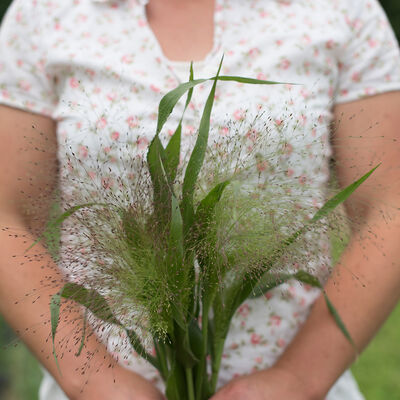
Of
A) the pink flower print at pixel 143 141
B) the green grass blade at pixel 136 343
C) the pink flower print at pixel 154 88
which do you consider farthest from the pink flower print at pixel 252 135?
the pink flower print at pixel 154 88

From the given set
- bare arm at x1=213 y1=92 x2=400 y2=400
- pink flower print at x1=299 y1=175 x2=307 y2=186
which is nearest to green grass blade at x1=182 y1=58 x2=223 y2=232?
pink flower print at x1=299 y1=175 x2=307 y2=186

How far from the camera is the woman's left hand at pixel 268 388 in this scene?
83cm

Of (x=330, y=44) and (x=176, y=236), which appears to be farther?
(x=330, y=44)

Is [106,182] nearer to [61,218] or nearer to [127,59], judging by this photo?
[61,218]

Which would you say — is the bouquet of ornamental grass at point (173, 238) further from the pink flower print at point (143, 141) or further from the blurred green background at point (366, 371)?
the blurred green background at point (366, 371)

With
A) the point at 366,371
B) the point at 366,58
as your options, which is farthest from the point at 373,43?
the point at 366,371

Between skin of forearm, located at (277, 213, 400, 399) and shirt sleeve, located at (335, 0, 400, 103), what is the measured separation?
26 centimetres

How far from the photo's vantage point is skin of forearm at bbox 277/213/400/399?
35.7 inches

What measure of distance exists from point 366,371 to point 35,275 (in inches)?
81.1

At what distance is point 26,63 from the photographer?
104 cm

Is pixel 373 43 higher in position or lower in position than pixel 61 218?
higher

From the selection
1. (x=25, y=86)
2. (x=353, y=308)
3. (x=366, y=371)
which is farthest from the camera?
(x=366, y=371)

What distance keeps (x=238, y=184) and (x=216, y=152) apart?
2.6 inches

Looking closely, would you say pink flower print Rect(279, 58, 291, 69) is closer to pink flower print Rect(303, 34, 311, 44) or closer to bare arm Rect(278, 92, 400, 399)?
pink flower print Rect(303, 34, 311, 44)
